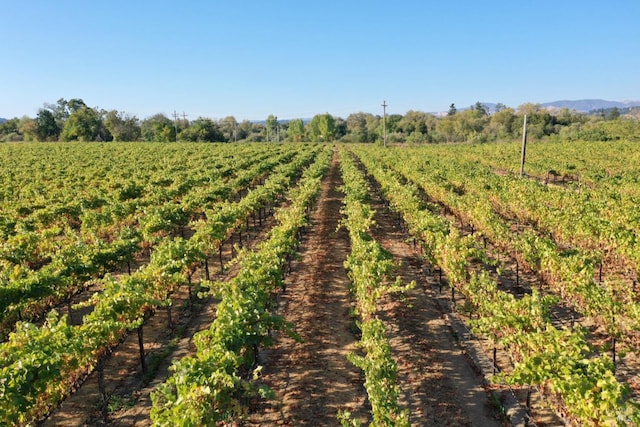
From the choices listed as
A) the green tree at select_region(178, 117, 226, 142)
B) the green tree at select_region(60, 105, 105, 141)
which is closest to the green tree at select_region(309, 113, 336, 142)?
the green tree at select_region(178, 117, 226, 142)

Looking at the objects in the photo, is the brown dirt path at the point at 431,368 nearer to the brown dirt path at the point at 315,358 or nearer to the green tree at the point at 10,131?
Answer: the brown dirt path at the point at 315,358

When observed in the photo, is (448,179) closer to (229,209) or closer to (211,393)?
(229,209)

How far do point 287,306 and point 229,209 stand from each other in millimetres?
6110

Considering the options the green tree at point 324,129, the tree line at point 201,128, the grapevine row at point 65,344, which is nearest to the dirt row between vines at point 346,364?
the grapevine row at point 65,344

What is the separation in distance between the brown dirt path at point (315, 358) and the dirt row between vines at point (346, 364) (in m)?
0.02

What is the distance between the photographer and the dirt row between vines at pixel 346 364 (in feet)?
26.5

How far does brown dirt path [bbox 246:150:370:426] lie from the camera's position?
816 cm

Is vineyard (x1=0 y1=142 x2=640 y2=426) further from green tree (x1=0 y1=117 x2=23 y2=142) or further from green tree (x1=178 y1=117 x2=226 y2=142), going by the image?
green tree (x1=0 y1=117 x2=23 y2=142)

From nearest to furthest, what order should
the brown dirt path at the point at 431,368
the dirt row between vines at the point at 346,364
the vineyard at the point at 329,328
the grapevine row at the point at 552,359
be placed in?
the grapevine row at the point at 552,359 → the vineyard at the point at 329,328 → the brown dirt path at the point at 431,368 → the dirt row between vines at the point at 346,364

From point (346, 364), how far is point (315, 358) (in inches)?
29.1

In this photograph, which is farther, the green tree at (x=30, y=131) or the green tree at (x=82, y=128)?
the green tree at (x=30, y=131)

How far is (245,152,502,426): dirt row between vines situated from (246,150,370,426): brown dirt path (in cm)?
2

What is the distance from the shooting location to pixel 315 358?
986 cm

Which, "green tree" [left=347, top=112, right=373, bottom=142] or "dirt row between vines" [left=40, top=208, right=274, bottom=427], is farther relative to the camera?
"green tree" [left=347, top=112, right=373, bottom=142]
